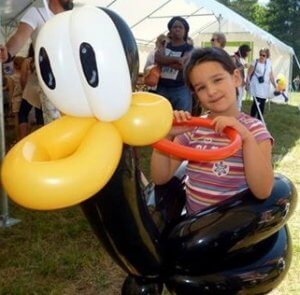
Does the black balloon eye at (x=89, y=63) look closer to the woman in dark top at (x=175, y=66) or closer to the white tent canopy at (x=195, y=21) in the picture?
the woman in dark top at (x=175, y=66)

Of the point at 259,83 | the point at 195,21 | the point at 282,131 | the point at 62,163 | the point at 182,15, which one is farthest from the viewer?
the point at 195,21

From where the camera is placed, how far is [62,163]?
28.9 inches

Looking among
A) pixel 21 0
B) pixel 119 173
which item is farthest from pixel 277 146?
pixel 119 173

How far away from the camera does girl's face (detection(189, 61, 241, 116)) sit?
1057 mm

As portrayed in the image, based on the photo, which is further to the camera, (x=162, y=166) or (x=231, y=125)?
(x=162, y=166)

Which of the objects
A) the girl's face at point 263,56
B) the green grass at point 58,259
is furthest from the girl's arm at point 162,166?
the girl's face at point 263,56

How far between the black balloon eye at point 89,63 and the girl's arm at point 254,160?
0.33m

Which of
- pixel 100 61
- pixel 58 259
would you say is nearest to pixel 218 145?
pixel 100 61

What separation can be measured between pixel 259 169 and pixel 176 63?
97.2 inches

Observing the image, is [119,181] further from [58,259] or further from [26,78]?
[26,78]

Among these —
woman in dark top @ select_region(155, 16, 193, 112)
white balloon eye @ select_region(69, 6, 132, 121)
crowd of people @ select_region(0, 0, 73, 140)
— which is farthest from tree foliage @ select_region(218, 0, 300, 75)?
white balloon eye @ select_region(69, 6, 132, 121)

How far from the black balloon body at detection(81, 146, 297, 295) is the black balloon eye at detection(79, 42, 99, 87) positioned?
23 centimetres

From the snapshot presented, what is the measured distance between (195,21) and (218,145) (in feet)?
27.5

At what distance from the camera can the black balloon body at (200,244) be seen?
0.95 meters
